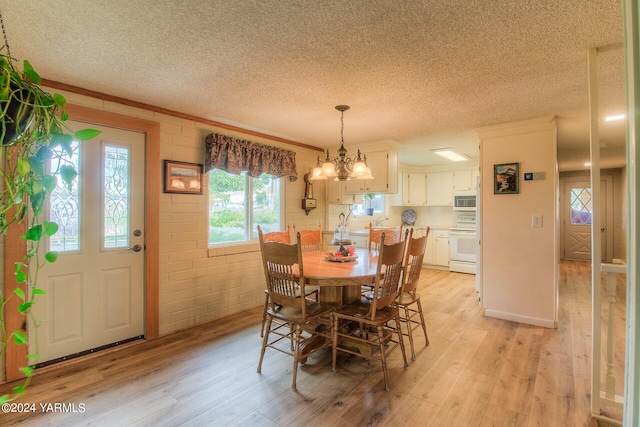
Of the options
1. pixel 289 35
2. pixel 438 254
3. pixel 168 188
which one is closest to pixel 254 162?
pixel 168 188

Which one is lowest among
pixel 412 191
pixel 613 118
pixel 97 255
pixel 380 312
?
pixel 380 312

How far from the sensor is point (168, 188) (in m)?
3.14

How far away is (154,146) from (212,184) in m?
0.76

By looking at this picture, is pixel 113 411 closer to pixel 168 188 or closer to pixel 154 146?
pixel 168 188

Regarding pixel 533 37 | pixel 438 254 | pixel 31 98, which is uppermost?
pixel 533 37

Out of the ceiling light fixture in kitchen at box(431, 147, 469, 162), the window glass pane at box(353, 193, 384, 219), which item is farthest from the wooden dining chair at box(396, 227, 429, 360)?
the window glass pane at box(353, 193, 384, 219)

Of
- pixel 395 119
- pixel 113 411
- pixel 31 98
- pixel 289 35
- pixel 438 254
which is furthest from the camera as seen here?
pixel 438 254

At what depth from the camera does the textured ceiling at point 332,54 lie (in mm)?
1612

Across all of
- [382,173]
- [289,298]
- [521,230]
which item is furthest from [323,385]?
[382,173]

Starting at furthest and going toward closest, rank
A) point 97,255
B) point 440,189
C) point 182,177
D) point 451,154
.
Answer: point 440,189, point 451,154, point 182,177, point 97,255

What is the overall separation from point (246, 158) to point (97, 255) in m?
1.83

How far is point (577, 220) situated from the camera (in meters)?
7.52

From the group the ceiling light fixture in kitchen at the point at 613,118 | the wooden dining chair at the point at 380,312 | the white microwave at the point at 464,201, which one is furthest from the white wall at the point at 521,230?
the white microwave at the point at 464,201

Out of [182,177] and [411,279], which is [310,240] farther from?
[182,177]
